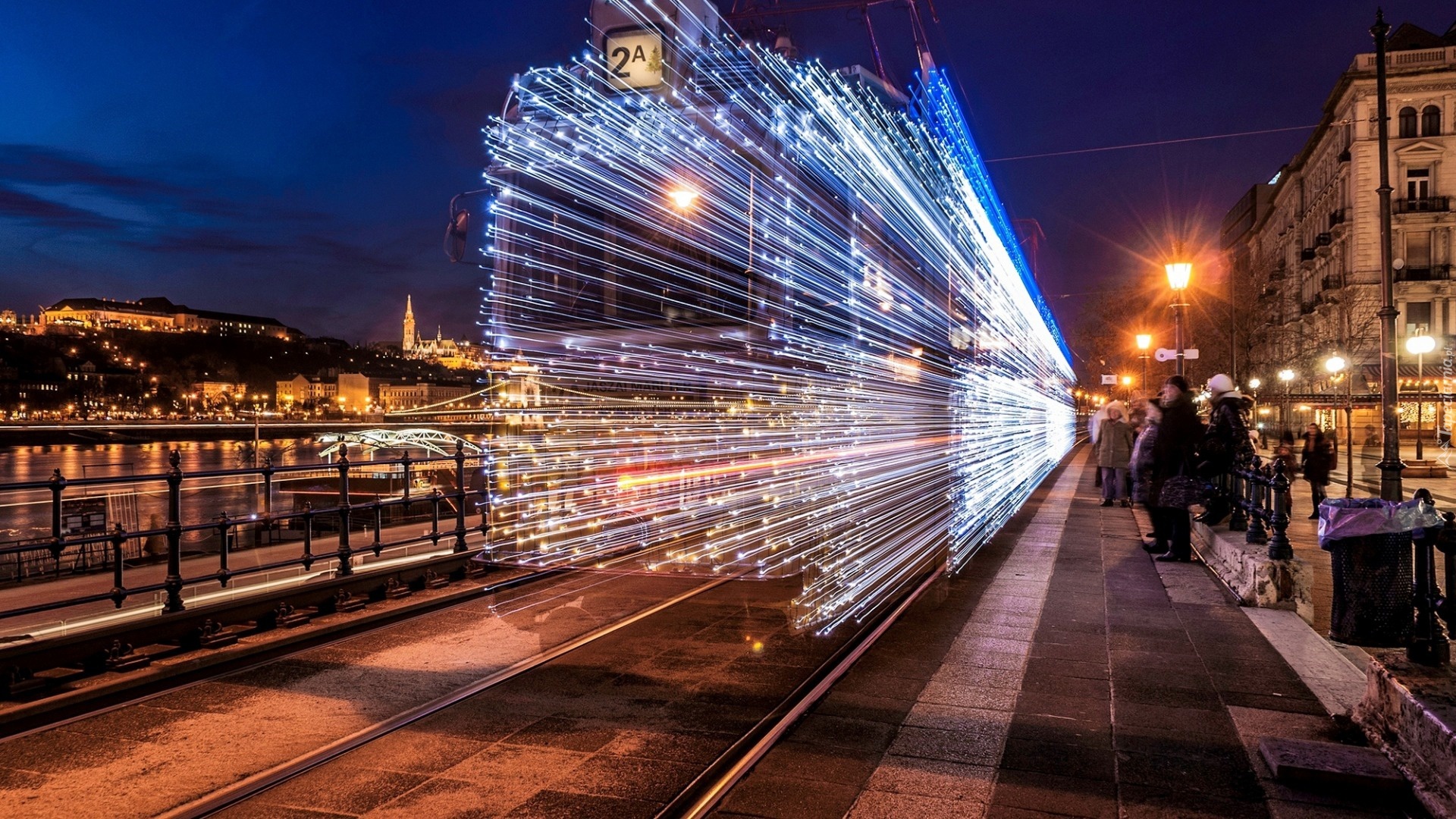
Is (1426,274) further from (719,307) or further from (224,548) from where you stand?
(224,548)

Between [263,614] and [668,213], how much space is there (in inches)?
195

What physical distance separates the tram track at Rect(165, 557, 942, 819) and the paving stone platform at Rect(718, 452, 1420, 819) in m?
0.11

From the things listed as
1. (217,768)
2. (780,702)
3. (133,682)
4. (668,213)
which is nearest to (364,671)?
(133,682)

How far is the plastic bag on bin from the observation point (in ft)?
15.5

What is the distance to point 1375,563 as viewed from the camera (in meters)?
4.86

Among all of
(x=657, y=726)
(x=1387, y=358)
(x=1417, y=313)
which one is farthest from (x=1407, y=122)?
(x=657, y=726)

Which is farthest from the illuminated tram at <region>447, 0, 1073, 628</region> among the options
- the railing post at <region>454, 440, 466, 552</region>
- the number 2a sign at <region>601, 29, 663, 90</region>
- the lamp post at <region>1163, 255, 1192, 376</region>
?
the lamp post at <region>1163, 255, 1192, 376</region>

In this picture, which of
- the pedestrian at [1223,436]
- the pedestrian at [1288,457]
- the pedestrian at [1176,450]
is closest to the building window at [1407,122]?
the pedestrian at [1288,457]

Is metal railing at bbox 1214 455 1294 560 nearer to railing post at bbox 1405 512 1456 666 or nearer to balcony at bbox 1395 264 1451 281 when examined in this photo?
railing post at bbox 1405 512 1456 666

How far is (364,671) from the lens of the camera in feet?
20.6

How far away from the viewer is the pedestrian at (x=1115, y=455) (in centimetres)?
1706

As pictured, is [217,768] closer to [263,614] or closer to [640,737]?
[640,737]

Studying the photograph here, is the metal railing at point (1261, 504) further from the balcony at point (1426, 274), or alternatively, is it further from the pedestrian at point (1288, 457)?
the balcony at point (1426, 274)

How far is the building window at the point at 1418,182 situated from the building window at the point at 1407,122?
1.64 metres
